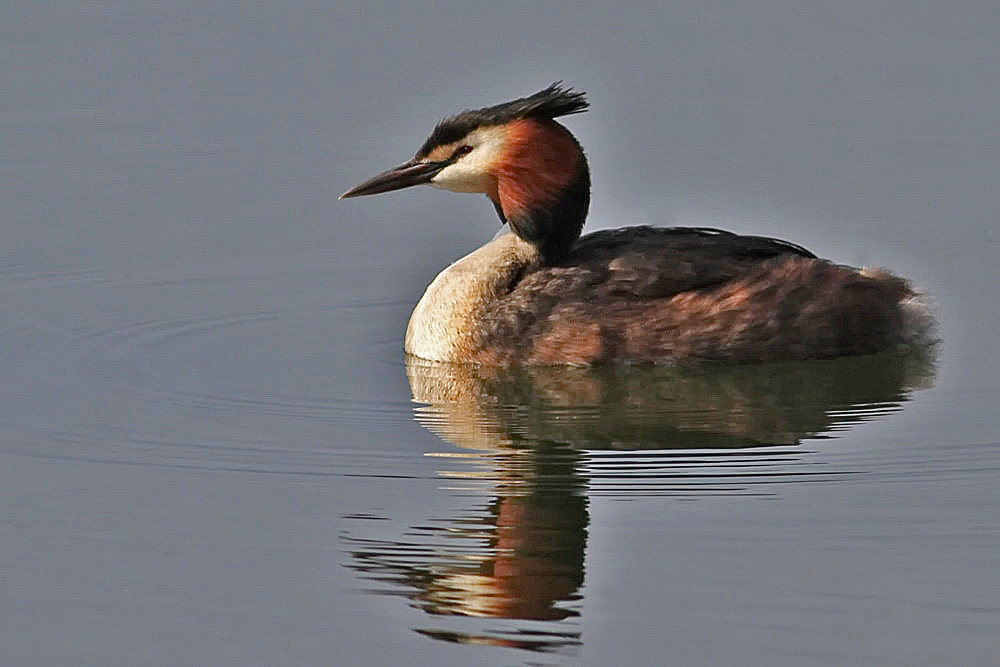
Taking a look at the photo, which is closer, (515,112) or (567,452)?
(567,452)

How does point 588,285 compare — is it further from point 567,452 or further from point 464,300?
point 567,452

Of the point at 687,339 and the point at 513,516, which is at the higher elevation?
the point at 687,339

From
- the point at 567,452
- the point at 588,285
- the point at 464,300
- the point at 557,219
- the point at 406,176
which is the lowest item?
the point at 567,452

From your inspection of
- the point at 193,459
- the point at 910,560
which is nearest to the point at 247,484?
the point at 193,459

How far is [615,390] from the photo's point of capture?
10.9m

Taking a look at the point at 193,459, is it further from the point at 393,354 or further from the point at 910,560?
the point at 910,560

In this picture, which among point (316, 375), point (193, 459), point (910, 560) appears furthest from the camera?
point (316, 375)

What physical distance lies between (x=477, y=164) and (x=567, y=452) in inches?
95.0

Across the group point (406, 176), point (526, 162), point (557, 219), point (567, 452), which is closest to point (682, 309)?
point (557, 219)

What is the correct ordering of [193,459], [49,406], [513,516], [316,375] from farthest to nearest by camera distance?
[316,375] → [49,406] → [193,459] → [513,516]

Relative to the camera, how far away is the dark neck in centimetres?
1161

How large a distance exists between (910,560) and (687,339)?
3469 mm

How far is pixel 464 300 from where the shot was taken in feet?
38.1

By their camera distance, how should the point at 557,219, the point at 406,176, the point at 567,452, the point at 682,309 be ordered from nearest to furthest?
1. the point at 567,452
2. the point at 682,309
3. the point at 557,219
4. the point at 406,176
